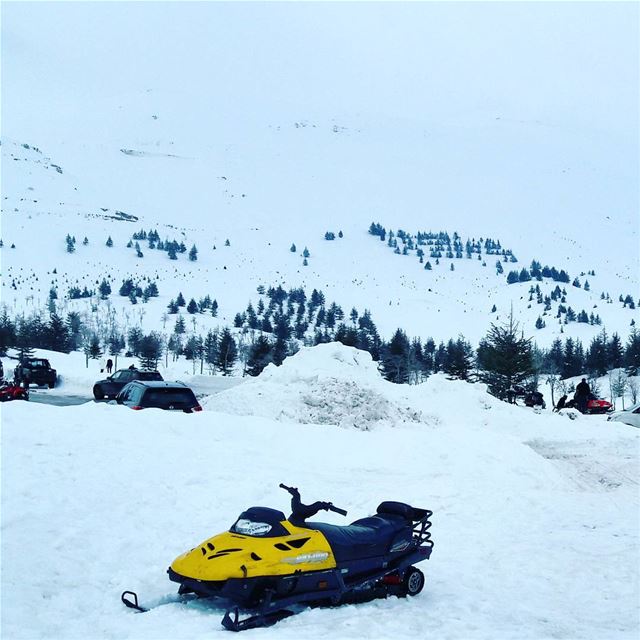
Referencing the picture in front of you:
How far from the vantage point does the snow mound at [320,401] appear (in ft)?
63.8

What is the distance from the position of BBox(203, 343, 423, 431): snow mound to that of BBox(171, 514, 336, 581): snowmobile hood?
13.2 m

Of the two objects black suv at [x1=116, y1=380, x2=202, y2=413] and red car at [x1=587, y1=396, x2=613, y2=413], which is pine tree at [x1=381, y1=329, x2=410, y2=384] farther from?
black suv at [x1=116, y1=380, x2=202, y2=413]

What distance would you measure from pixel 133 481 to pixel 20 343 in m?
65.6

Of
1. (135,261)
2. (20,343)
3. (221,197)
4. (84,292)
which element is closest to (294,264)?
(135,261)

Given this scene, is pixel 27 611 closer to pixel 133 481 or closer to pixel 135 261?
pixel 133 481

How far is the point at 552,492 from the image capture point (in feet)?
38.8

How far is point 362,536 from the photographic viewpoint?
641 centimetres

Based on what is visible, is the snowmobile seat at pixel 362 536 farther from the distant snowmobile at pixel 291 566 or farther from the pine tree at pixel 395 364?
the pine tree at pixel 395 364

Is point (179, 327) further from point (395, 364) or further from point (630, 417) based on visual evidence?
point (630, 417)

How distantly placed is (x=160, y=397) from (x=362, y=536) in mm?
10347

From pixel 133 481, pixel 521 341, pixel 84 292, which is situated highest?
pixel 84 292

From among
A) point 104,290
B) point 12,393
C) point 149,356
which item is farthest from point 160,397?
point 104,290

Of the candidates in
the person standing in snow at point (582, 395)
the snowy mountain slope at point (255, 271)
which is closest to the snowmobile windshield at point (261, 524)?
the person standing in snow at point (582, 395)

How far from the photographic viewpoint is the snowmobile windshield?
18.9 ft
